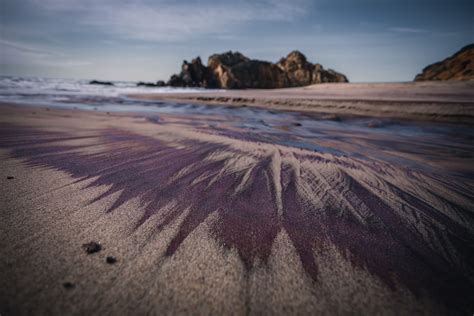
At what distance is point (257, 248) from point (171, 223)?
424mm

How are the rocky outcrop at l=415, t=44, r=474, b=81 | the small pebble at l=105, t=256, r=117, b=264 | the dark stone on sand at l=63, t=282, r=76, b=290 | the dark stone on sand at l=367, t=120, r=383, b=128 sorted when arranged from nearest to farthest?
the dark stone on sand at l=63, t=282, r=76, b=290, the small pebble at l=105, t=256, r=117, b=264, the dark stone on sand at l=367, t=120, r=383, b=128, the rocky outcrop at l=415, t=44, r=474, b=81

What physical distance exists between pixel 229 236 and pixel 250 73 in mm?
58124

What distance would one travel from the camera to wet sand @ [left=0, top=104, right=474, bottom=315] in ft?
2.21

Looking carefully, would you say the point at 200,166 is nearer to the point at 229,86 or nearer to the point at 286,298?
the point at 286,298

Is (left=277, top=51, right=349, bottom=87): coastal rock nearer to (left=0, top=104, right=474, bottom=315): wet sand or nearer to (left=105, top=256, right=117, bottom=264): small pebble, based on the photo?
(left=0, top=104, right=474, bottom=315): wet sand

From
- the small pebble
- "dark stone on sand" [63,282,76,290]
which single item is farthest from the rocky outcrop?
"dark stone on sand" [63,282,76,290]

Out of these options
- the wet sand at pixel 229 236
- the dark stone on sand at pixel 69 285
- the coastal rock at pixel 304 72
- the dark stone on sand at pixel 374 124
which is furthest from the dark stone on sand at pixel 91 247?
the coastal rock at pixel 304 72

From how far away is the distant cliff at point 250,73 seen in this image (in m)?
52.7

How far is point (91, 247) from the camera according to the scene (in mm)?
828

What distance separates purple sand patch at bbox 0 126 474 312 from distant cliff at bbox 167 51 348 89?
2071 inches

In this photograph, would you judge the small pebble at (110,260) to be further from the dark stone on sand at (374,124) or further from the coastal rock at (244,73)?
the coastal rock at (244,73)

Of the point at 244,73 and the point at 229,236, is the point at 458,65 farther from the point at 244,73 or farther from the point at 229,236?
the point at 229,236

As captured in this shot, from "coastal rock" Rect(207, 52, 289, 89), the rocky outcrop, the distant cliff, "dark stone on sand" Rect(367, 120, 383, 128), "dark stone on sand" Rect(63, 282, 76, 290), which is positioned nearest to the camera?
"dark stone on sand" Rect(63, 282, 76, 290)

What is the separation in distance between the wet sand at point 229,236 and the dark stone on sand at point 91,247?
0.02 m
